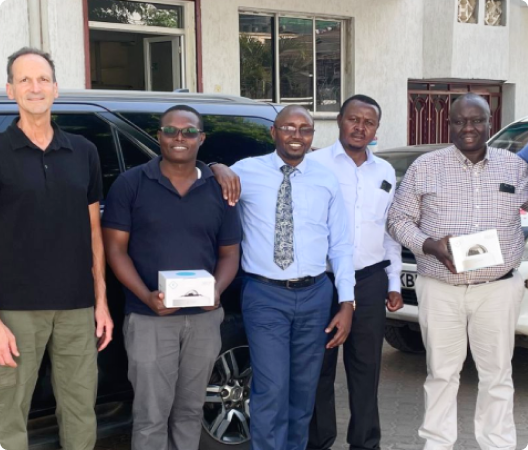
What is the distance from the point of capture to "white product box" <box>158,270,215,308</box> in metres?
3.53

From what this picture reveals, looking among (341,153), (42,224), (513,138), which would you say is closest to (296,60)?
(513,138)

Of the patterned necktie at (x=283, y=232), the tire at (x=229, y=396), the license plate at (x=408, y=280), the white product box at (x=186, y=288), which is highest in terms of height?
the patterned necktie at (x=283, y=232)

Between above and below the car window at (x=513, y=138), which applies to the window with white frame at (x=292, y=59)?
above

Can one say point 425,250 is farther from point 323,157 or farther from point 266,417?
point 266,417

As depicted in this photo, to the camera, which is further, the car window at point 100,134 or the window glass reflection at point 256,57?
the window glass reflection at point 256,57

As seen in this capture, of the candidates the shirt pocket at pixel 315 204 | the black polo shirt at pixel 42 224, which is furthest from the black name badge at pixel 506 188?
the black polo shirt at pixel 42 224

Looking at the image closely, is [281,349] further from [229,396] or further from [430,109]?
[430,109]

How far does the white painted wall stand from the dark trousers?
583 cm

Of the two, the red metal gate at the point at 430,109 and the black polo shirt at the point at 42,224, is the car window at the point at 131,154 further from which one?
the red metal gate at the point at 430,109

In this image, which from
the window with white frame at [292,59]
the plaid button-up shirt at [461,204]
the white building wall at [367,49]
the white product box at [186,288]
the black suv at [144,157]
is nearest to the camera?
the white product box at [186,288]

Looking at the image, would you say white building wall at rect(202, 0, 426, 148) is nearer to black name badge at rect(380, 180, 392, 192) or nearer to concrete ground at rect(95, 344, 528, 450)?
concrete ground at rect(95, 344, 528, 450)

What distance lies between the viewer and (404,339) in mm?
6625

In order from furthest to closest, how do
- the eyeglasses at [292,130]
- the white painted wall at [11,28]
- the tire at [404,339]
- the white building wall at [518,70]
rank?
the white building wall at [518,70] < the white painted wall at [11,28] < the tire at [404,339] < the eyeglasses at [292,130]

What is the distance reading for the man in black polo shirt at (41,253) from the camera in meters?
3.38
